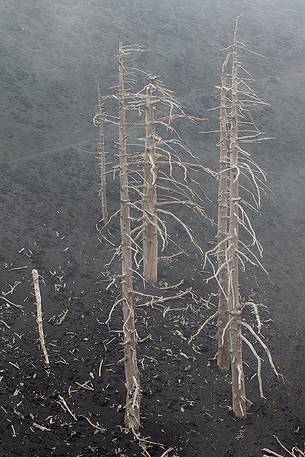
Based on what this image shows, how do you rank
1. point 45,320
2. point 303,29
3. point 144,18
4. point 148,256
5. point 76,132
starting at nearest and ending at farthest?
point 45,320 → point 148,256 → point 76,132 → point 144,18 → point 303,29

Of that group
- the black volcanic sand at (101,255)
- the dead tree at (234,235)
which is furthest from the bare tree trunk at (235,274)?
the black volcanic sand at (101,255)

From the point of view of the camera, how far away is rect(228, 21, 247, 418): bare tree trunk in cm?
1059

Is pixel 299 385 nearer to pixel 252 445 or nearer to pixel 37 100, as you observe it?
pixel 252 445

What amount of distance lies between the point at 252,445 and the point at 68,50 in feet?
85.1

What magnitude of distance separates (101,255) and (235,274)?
304 inches

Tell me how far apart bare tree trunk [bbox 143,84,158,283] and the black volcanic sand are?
99 cm

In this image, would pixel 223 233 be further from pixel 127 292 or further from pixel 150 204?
pixel 127 292

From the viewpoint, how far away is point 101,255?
18438 millimetres

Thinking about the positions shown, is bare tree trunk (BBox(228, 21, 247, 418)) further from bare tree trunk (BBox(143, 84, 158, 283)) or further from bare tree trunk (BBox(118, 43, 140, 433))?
bare tree trunk (BBox(143, 84, 158, 283))

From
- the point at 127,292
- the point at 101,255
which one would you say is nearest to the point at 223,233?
the point at 127,292

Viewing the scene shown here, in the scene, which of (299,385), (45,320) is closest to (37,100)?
(45,320)

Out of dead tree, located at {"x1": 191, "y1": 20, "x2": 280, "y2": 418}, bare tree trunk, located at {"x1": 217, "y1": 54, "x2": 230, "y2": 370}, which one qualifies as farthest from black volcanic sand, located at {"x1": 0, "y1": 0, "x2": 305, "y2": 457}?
dead tree, located at {"x1": 191, "y1": 20, "x2": 280, "y2": 418}

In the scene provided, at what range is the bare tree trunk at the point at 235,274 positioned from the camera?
417 inches

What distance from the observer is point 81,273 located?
56.9 ft
